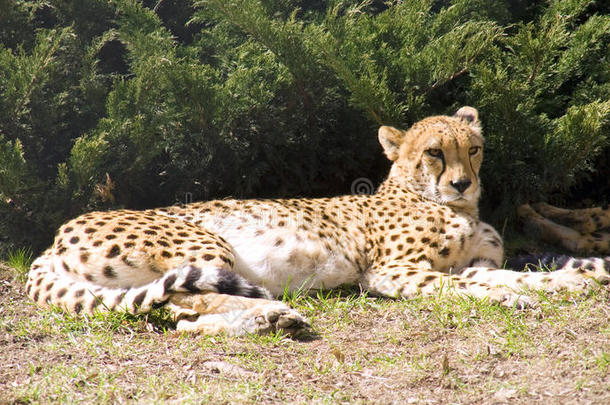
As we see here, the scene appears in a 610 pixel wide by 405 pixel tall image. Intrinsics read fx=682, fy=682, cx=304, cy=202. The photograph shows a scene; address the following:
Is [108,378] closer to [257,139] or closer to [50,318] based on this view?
[50,318]

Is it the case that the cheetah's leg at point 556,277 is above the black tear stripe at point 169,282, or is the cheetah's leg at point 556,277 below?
below

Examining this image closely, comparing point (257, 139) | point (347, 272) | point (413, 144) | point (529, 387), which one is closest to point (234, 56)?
point (257, 139)

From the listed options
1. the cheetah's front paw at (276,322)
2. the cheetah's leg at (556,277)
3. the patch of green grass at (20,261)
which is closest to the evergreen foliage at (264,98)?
the patch of green grass at (20,261)

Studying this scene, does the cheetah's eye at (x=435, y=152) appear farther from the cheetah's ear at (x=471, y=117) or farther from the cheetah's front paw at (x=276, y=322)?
the cheetah's front paw at (x=276, y=322)

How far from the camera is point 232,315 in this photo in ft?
10.9

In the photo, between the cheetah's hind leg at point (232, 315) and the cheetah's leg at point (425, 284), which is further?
the cheetah's leg at point (425, 284)

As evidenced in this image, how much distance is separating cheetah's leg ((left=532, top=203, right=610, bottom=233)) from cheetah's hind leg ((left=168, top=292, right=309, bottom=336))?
9.29ft

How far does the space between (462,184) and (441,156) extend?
9.6 inches

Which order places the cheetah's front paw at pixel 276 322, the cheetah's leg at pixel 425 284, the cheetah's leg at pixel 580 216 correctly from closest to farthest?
the cheetah's front paw at pixel 276 322
the cheetah's leg at pixel 425 284
the cheetah's leg at pixel 580 216

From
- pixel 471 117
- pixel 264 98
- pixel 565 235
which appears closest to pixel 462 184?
pixel 471 117

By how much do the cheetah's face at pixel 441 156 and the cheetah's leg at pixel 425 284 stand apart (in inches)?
22.7

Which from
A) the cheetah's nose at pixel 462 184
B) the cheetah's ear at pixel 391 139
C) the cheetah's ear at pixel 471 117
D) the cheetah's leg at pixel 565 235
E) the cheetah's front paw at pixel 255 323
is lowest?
the cheetah's leg at pixel 565 235

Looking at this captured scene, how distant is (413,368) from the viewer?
2.85m

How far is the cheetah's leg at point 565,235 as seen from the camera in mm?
5043
